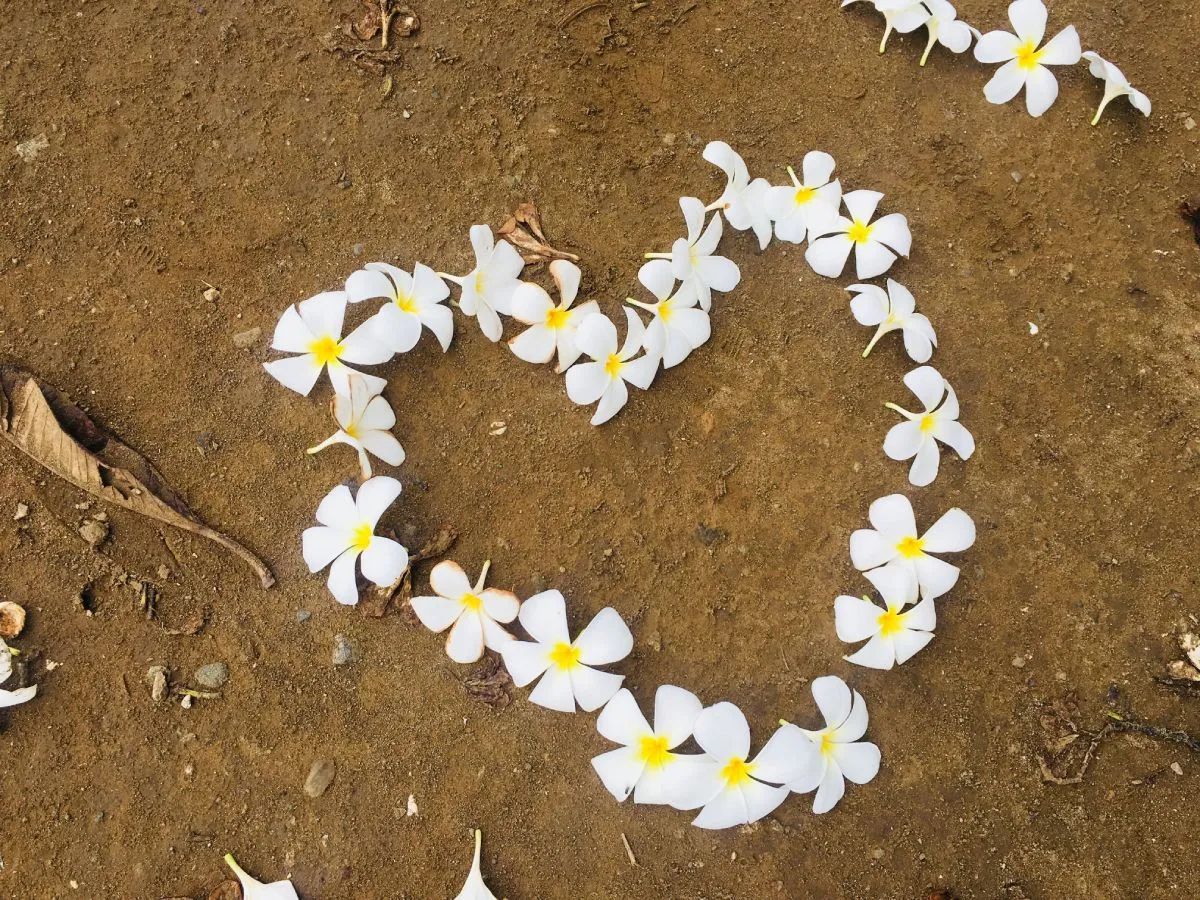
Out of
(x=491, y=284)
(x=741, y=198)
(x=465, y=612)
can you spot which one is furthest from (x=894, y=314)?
(x=465, y=612)

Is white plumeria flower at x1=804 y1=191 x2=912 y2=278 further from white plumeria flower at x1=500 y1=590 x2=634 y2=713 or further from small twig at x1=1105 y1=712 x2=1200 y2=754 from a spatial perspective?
small twig at x1=1105 y1=712 x2=1200 y2=754

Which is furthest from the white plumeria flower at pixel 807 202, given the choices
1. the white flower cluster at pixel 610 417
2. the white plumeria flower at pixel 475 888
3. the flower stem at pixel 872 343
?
the white plumeria flower at pixel 475 888

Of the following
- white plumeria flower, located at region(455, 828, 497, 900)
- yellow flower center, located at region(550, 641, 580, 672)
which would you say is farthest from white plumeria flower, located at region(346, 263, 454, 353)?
white plumeria flower, located at region(455, 828, 497, 900)

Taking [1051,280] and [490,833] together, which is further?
[1051,280]

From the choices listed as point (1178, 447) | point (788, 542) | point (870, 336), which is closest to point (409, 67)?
point (870, 336)

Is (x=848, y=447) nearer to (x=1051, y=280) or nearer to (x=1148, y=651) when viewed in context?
(x=1051, y=280)

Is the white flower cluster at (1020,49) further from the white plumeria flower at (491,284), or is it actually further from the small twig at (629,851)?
the small twig at (629,851)
